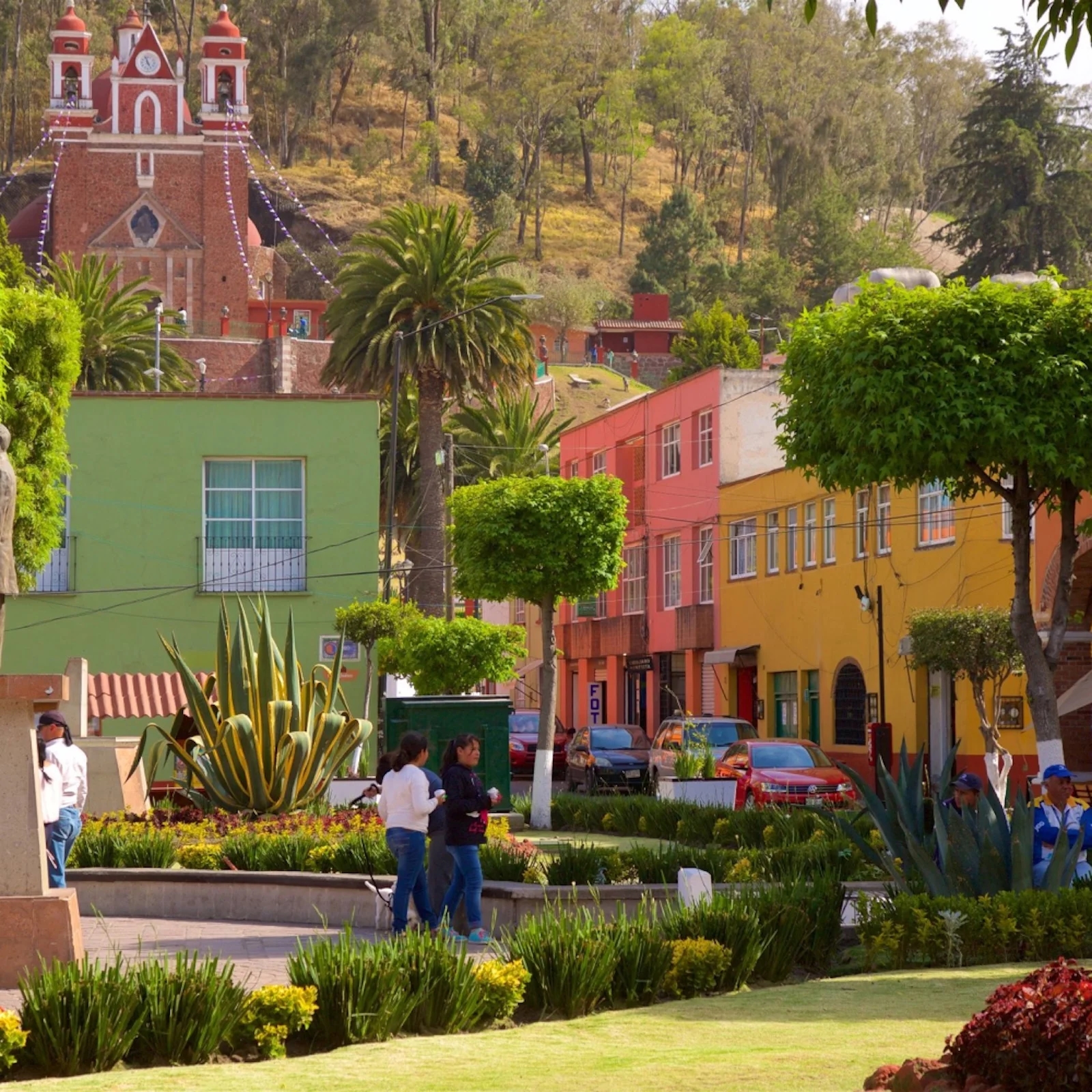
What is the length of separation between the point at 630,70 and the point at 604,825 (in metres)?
130

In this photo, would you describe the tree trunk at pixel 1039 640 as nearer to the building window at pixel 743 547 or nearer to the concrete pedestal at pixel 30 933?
the concrete pedestal at pixel 30 933

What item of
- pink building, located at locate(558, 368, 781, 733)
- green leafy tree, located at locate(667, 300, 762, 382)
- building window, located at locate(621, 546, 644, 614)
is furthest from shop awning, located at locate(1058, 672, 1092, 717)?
green leafy tree, located at locate(667, 300, 762, 382)

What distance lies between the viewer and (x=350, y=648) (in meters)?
37.8

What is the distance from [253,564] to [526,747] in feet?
29.1

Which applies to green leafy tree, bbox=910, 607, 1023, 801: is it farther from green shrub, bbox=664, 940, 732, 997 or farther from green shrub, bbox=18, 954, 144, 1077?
green shrub, bbox=18, 954, 144, 1077

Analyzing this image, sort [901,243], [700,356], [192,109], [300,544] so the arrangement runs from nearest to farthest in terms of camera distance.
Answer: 1. [300,544]
2. [700,356]
3. [901,243]
4. [192,109]

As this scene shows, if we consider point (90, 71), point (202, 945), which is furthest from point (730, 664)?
point (90, 71)

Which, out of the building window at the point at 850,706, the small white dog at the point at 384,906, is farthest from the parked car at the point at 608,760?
the small white dog at the point at 384,906

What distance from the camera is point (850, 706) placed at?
4222 cm

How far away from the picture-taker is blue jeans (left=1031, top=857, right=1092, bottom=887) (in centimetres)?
1254

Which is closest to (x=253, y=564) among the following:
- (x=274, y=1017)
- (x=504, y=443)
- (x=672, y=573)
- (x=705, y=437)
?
(x=705, y=437)

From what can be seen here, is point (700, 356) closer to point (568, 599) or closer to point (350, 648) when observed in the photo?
point (350, 648)

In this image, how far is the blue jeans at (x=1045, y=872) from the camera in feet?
41.1

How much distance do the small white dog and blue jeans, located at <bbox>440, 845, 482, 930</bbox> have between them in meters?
0.69
